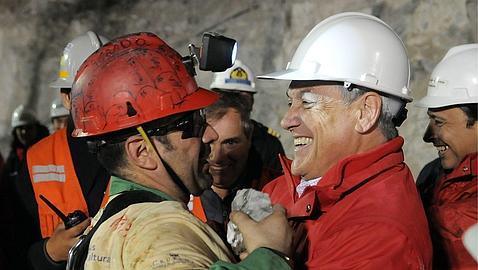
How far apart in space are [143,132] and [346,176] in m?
0.73

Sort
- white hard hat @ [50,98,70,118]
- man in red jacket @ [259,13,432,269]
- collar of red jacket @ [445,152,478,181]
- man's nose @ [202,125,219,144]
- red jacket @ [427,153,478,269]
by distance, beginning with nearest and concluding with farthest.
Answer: man in red jacket @ [259,13,432,269] → man's nose @ [202,125,219,144] → red jacket @ [427,153,478,269] → collar of red jacket @ [445,152,478,181] → white hard hat @ [50,98,70,118]

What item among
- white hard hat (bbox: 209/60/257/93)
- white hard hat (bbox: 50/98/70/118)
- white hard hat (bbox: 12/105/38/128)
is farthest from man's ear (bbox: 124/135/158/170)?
white hard hat (bbox: 12/105/38/128)

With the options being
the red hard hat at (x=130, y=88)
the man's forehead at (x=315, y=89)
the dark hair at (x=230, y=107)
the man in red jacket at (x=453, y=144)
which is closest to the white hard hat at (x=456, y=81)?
the man in red jacket at (x=453, y=144)

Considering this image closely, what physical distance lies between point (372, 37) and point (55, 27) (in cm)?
848

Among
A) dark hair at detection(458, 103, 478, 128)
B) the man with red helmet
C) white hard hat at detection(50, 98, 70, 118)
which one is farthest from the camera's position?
white hard hat at detection(50, 98, 70, 118)

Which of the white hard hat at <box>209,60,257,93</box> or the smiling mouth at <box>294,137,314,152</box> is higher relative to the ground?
the smiling mouth at <box>294,137,314,152</box>

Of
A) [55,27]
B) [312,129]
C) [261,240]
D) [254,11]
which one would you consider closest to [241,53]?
[254,11]

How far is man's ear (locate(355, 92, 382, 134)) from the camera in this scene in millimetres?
2889

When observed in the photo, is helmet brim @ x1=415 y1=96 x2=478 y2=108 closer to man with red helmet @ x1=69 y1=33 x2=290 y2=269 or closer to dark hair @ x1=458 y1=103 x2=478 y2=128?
dark hair @ x1=458 y1=103 x2=478 y2=128

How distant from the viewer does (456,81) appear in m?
4.23

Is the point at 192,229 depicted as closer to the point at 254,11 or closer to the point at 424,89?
the point at 424,89

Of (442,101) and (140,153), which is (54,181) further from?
(442,101)

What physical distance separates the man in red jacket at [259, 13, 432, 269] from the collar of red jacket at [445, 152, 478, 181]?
0.97m

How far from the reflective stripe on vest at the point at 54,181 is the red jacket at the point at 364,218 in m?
1.79
